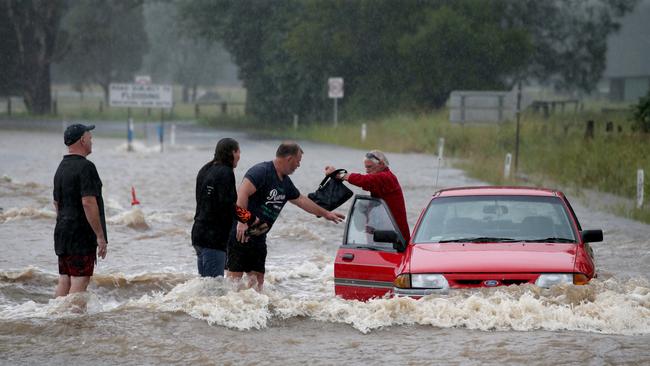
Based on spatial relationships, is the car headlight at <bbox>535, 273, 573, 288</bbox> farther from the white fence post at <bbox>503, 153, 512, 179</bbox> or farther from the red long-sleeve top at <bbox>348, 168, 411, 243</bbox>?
the white fence post at <bbox>503, 153, 512, 179</bbox>

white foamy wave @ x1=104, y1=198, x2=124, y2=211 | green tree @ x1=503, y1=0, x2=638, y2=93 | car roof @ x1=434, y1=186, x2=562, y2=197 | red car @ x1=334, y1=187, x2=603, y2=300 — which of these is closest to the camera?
red car @ x1=334, y1=187, x2=603, y2=300

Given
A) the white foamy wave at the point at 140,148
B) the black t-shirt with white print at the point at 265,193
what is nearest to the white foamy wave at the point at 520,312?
the black t-shirt with white print at the point at 265,193

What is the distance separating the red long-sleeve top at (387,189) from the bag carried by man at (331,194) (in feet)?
0.41

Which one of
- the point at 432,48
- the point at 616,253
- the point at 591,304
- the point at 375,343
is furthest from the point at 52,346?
the point at 432,48

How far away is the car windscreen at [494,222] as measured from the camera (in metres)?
11.2

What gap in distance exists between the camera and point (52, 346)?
9.71 metres

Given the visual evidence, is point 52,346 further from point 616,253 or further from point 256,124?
point 256,124

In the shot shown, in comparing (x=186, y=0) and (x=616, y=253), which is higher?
(x=186, y=0)

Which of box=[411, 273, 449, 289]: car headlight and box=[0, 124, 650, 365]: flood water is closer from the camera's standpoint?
box=[0, 124, 650, 365]: flood water

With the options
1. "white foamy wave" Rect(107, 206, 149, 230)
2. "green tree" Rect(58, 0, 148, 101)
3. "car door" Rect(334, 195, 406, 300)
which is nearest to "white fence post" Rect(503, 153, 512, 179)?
"white foamy wave" Rect(107, 206, 149, 230)

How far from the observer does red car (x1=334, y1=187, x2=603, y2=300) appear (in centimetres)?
1020

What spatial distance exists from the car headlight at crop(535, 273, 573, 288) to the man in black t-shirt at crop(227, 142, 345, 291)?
7.67ft

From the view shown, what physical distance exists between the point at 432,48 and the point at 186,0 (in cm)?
1793

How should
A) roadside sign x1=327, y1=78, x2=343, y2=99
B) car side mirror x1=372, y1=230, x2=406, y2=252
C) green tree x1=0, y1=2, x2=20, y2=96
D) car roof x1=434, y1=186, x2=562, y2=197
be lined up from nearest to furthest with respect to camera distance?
car side mirror x1=372, y1=230, x2=406, y2=252, car roof x1=434, y1=186, x2=562, y2=197, roadside sign x1=327, y1=78, x2=343, y2=99, green tree x1=0, y1=2, x2=20, y2=96
